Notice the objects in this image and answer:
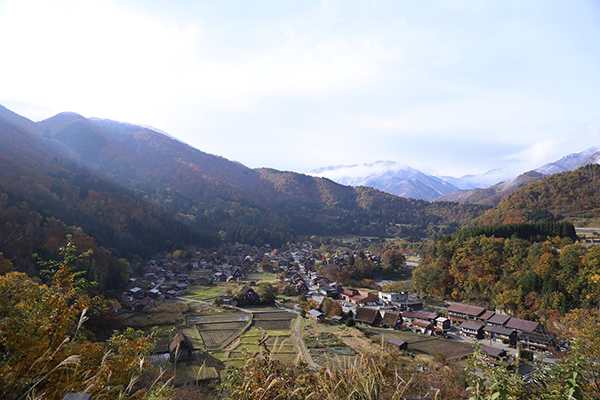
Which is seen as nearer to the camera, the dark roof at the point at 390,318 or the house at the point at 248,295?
the dark roof at the point at 390,318

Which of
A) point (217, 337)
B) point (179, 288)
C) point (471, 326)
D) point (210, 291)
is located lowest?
point (210, 291)

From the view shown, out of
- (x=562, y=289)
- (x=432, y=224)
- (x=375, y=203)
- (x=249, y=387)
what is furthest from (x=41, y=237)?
(x=375, y=203)

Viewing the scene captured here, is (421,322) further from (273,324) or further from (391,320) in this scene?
(273,324)

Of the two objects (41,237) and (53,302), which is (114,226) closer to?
(41,237)

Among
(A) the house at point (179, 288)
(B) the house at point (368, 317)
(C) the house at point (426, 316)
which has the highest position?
(C) the house at point (426, 316)

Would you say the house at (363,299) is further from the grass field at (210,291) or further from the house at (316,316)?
the grass field at (210,291)

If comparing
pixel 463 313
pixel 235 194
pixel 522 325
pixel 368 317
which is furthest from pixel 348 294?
pixel 235 194

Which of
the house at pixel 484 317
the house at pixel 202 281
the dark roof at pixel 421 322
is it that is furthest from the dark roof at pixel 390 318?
the house at pixel 202 281
